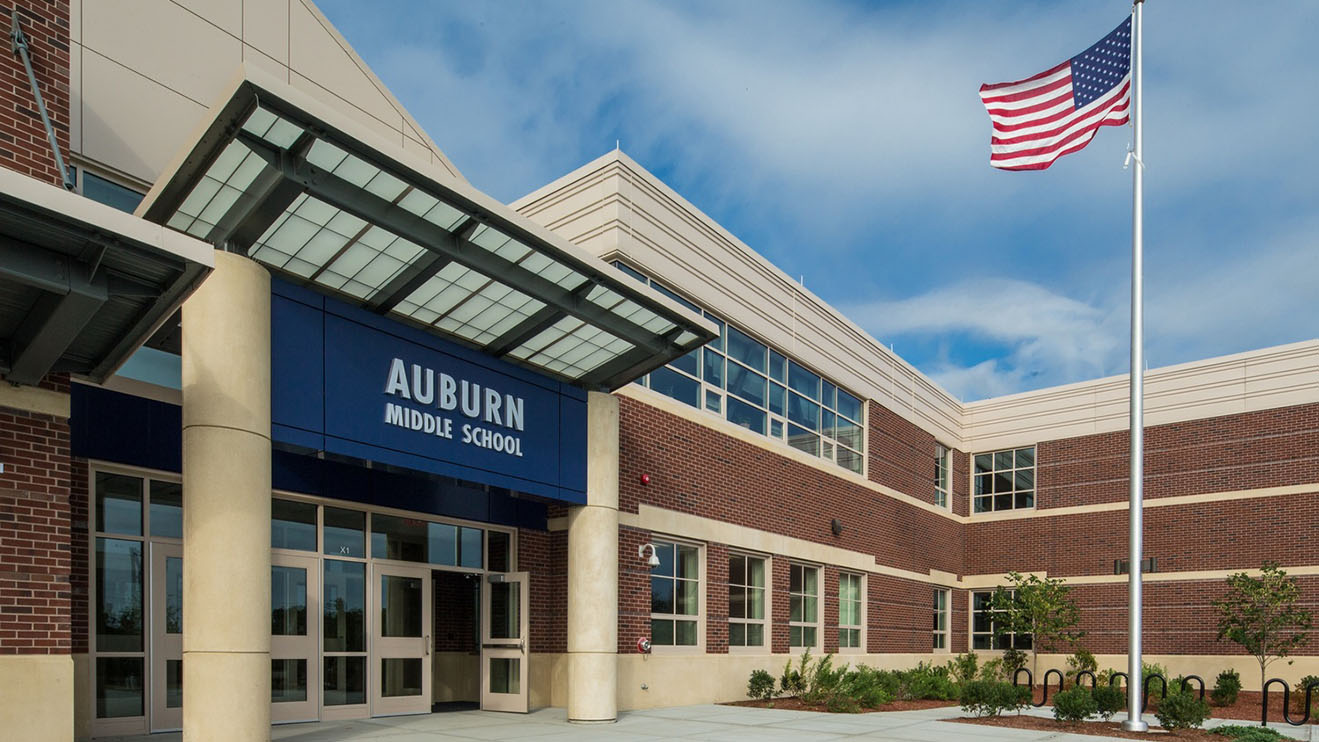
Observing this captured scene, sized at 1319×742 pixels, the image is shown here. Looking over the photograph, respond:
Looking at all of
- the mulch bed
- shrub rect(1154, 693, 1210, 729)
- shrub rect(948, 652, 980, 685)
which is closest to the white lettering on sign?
the mulch bed

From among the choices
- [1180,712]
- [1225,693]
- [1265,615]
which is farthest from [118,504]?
[1265,615]

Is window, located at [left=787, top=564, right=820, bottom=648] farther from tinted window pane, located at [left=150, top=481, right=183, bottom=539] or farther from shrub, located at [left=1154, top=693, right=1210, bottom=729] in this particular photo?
tinted window pane, located at [left=150, top=481, right=183, bottom=539]

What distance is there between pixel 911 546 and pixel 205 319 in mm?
22125

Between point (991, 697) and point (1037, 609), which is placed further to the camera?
point (1037, 609)

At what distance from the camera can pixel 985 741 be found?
486 inches

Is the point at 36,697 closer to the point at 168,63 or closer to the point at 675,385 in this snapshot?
the point at 168,63

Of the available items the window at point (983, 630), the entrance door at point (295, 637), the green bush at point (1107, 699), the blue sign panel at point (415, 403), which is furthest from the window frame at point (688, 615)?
the window at point (983, 630)

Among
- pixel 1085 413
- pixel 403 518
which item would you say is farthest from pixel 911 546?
pixel 403 518

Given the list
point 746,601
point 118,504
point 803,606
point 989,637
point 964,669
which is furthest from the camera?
point 989,637

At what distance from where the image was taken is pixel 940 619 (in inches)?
1172

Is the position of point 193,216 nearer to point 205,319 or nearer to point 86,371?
point 205,319

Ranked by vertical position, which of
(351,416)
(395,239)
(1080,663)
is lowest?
(1080,663)

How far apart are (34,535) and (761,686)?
12.9 metres

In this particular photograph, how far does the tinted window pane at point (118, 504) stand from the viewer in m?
10.6
